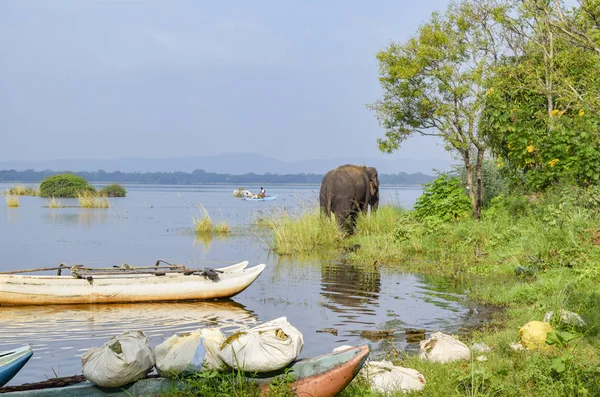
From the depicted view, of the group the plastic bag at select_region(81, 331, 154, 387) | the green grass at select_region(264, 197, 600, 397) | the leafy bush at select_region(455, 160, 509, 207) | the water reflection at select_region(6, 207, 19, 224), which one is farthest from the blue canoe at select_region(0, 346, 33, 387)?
the water reflection at select_region(6, 207, 19, 224)

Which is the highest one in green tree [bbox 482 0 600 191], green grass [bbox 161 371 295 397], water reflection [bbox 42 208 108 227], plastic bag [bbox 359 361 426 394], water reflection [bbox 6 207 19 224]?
green tree [bbox 482 0 600 191]

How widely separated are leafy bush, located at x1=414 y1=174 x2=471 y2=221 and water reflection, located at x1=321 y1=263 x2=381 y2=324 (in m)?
4.56

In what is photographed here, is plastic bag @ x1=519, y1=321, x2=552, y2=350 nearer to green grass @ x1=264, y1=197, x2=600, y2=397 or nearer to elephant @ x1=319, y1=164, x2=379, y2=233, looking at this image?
green grass @ x1=264, y1=197, x2=600, y2=397

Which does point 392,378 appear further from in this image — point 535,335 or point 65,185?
point 65,185

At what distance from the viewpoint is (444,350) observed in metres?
7.82

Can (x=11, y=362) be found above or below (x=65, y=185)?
below

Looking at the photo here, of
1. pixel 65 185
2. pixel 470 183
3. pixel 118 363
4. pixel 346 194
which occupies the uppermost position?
pixel 470 183

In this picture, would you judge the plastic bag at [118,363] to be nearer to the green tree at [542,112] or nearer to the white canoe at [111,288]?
the white canoe at [111,288]

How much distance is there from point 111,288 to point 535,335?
299 inches

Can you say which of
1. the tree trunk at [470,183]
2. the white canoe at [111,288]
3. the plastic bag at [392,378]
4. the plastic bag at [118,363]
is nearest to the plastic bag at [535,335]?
the plastic bag at [392,378]

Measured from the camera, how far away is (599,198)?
15.8m

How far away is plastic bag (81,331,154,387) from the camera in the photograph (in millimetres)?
6086

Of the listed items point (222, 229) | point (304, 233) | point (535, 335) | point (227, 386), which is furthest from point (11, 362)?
point (222, 229)

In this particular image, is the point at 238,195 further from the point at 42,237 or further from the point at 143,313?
the point at 143,313
